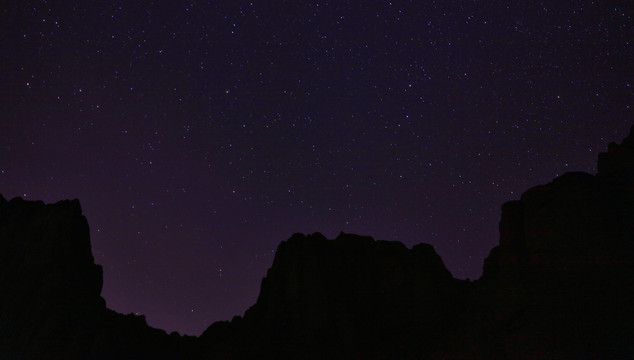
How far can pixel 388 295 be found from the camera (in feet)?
167

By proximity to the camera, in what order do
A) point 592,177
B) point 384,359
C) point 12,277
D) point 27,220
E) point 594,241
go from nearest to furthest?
point 594,241
point 592,177
point 384,359
point 12,277
point 27,220

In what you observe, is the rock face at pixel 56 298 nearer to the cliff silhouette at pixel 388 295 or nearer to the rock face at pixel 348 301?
the cliff silhouette at pixel 388 295

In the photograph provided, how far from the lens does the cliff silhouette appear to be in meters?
27.1

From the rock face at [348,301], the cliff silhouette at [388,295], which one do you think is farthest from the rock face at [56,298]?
the rock face at [348,301]

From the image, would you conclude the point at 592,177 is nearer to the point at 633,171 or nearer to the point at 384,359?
the point at 633,171

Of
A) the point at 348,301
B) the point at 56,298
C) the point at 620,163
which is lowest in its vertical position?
the point at 348,301

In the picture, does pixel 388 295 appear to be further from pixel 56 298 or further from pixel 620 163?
pixel 56 298

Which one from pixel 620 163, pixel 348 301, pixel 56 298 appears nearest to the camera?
pixel 620 163

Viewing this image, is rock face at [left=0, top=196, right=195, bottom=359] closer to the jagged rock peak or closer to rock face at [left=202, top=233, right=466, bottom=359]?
rock face at [left=202, top=233, right=466, bottom=359]

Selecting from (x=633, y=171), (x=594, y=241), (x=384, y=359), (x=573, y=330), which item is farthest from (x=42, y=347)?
(x=633, y=171)

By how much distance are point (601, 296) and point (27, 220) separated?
6099cm

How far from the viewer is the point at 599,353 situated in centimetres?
2503

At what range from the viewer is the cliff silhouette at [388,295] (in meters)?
27.1

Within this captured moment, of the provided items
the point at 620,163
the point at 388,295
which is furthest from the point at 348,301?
the point at 620,163
